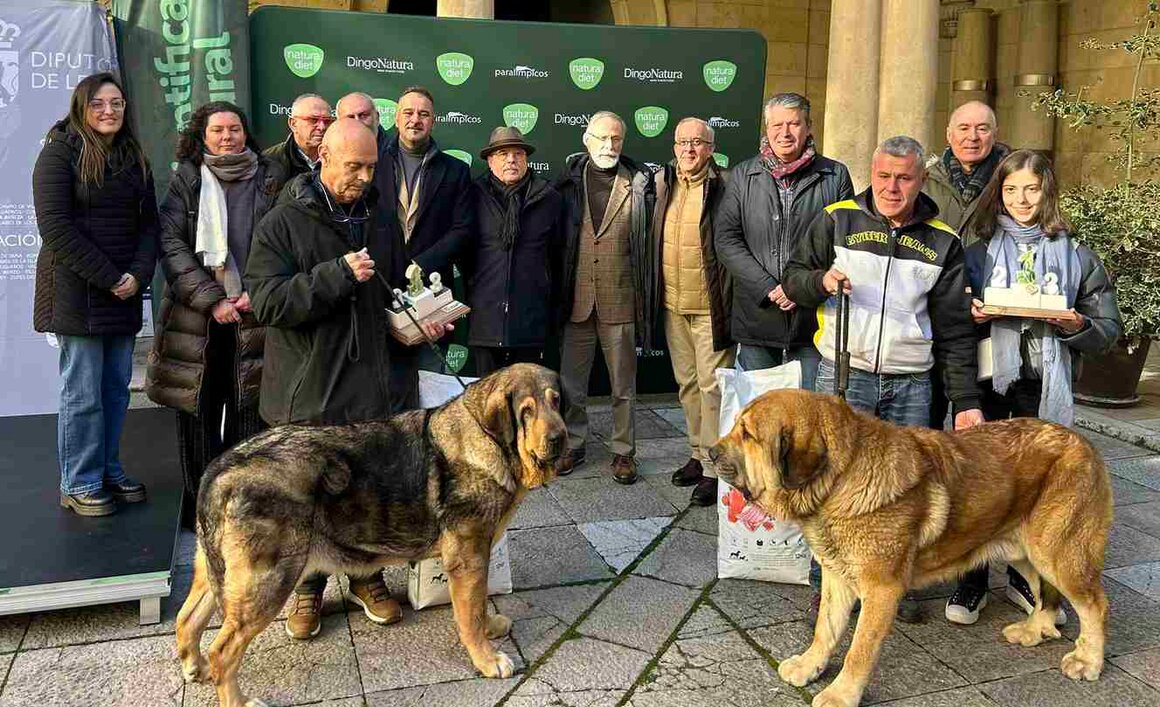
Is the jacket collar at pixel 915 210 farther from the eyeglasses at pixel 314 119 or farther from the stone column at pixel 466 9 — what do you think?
the stone column at pixel 466 9

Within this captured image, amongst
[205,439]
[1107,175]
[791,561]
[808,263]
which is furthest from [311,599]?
[1107,175]

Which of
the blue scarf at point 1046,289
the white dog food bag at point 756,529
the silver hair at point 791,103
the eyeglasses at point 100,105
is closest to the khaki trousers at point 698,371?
the white dog food bag at point 756,529

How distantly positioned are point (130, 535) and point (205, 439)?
2.29 feet

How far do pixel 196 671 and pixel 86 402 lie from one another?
6.04ft

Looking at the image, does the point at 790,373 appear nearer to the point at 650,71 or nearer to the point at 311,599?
the point at 311,599

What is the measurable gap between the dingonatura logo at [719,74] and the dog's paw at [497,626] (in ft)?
18.3

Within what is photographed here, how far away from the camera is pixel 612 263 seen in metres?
6.39

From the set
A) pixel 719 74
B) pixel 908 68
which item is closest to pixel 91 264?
pixel 719 74

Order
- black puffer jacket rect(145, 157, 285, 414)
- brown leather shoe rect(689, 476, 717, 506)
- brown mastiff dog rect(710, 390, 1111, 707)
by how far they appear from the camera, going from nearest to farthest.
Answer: brown mastiff dog rect(710, 390, 1111, 707) < black puffer jacket rect(145, 157, 285, 414) < brown leather shoe rect(689, 476, 717, 506)

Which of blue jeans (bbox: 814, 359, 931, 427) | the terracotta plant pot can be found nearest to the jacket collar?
blue jeans (bbox: 814, 359, 931, 427)

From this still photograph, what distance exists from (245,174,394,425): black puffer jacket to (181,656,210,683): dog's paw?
103 cm

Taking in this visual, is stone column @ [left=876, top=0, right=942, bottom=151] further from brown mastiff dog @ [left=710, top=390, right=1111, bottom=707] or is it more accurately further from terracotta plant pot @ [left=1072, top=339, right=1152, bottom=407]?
brown mastiff dog @ [left=710, top=390, right=1111, bottom=707]

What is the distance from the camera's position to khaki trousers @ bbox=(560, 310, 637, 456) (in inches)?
255

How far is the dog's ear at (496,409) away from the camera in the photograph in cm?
361
